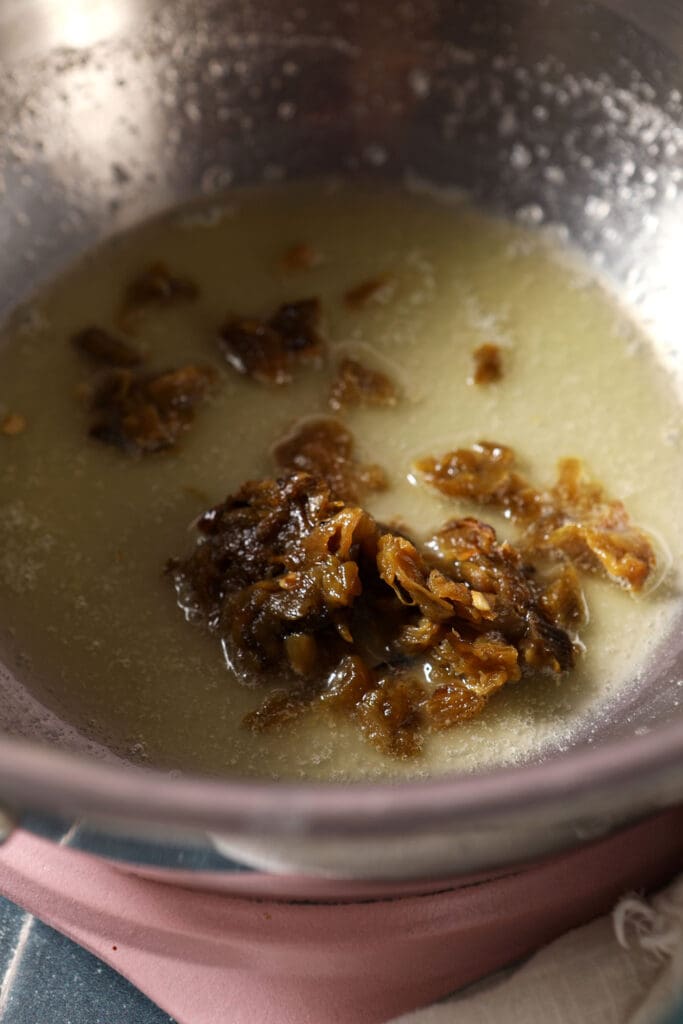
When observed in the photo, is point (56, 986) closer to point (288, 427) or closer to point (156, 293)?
point (288, 427)

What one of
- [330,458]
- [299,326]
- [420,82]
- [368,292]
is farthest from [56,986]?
[420,82]

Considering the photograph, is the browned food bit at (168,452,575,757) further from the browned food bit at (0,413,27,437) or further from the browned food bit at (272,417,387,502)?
the browned food bit at (0,413,27,437)

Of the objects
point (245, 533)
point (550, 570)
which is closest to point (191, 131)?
point (245, 533)

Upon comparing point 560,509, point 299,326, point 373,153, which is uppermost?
point 373,153

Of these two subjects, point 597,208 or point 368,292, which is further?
point 597,208

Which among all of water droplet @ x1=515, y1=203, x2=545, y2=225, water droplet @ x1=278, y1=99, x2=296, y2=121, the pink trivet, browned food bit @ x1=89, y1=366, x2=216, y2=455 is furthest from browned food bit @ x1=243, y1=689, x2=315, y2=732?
water droplet @ x1=278, y1=99, x2=296, y2=121
